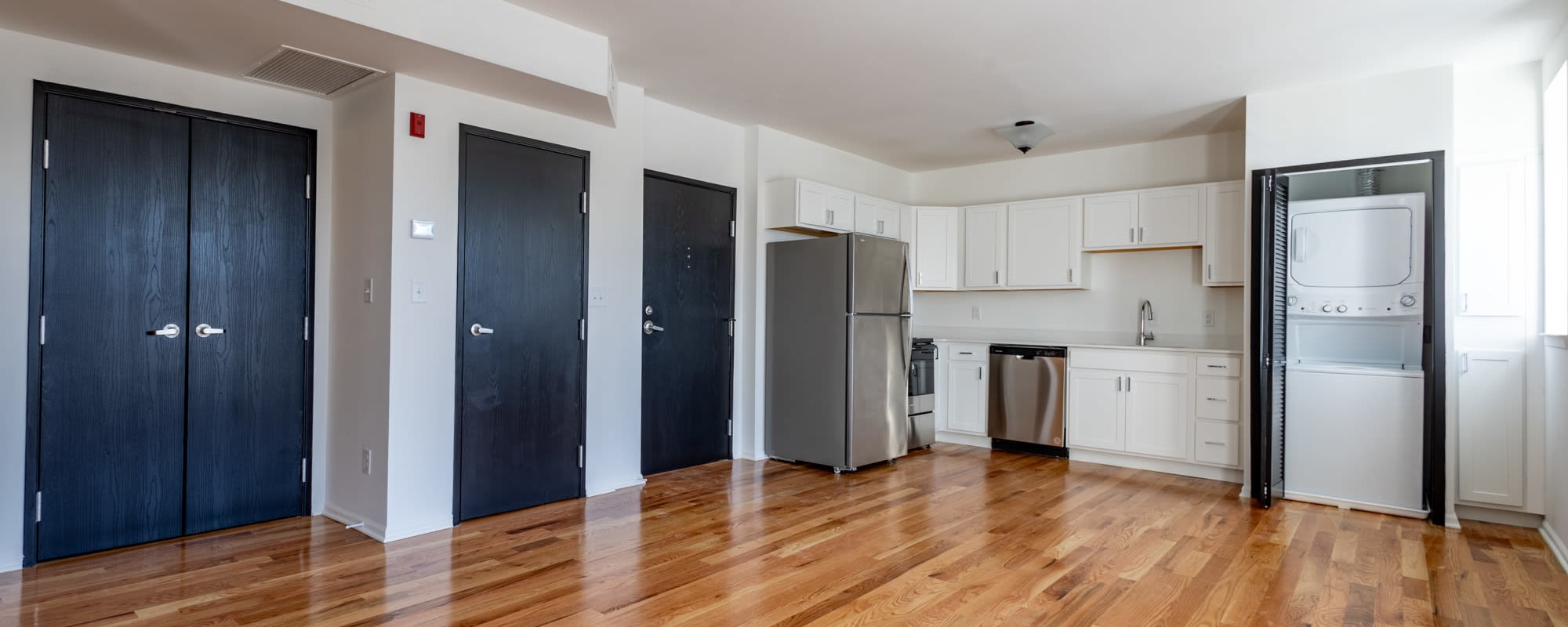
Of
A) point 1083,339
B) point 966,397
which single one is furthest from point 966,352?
point 1083,339

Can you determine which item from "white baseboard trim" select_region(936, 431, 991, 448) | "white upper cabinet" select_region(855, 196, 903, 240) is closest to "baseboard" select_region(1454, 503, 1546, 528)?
"white baseboard trim" select_region(936, 431, 991, 448)

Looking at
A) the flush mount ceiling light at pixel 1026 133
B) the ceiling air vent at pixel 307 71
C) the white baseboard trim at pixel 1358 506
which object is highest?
the flush mount ceiling light at pixel 1026 133

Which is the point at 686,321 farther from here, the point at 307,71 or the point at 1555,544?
the point at 1555,544

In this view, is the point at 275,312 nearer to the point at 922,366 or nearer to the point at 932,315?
the point at 922,366

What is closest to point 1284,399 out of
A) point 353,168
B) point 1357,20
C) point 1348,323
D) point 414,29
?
point 1348,323

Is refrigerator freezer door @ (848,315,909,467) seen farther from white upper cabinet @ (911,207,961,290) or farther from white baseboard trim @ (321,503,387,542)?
white baseboard trim @ (321,503,387,542)

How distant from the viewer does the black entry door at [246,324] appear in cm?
335

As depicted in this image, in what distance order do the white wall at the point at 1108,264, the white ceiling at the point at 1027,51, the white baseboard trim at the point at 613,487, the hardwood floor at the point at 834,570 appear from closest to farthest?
the hardwood floor at the point at 834,570 < the white ceiling at the point at 1027,51 < the white baseboard trim at the point at 613,487 < the white wall at the point at 1108,264

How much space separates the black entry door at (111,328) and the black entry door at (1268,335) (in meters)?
5.28

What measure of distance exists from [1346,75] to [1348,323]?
4.39 ft

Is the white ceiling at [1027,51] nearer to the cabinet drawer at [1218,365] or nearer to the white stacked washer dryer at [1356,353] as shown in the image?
the white stacked washer dryer at [1356,353]

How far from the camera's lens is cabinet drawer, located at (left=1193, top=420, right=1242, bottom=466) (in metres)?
4.68

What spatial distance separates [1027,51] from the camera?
373 cm

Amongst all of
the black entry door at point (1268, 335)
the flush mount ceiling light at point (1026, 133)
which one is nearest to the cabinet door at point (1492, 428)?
the black entry door at point (1268, 335)
